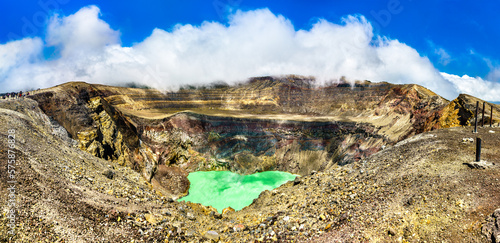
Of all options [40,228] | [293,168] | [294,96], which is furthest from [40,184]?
[294,96]

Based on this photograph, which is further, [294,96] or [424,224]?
[294,96]

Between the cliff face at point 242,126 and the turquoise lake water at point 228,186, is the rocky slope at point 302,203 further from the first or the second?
the turquoise lake water at point 228,186

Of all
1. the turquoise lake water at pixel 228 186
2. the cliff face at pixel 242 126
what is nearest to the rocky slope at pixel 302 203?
the cliff face at pixel 242 126

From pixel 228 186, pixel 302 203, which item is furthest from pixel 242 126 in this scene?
pixel 302 203

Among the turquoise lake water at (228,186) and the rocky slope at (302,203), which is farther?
the turquoise lake water at (228,186)

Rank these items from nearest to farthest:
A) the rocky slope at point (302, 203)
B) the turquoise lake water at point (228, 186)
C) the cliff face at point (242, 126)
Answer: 1. the rocky slope at point (302, 203)
2. the cliff face at point (242, 126)
3. the turquoise lake water at point (228, 186)

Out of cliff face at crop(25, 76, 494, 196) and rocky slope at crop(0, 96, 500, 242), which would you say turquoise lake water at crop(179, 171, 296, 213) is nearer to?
cliff face at crop(25, 76, 494, 196)

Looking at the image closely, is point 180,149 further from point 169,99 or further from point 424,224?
point 424,224
